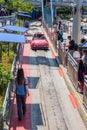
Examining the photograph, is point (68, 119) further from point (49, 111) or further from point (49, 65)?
point (49, 65)

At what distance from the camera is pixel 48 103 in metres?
18.9

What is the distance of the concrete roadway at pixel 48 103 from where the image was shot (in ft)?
52.3

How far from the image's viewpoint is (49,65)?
2880 cm

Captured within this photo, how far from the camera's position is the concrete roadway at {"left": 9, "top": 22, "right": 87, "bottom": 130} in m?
15.9

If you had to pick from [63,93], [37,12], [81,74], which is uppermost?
[81,74]

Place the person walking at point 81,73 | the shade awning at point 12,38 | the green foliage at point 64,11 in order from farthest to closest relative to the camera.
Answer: the green foliage at point 64,11 → the shade awning at point 12,38 → the person walking at point 81,73

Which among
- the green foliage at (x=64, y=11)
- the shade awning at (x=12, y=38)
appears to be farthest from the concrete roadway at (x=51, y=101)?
the green foliage at (x=64, y=11)

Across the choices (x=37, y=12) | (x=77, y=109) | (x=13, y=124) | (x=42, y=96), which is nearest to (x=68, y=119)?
(x=77, y=109)

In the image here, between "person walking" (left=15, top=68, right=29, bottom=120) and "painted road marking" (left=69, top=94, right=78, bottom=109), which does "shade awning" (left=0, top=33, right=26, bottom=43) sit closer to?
"painted road marking" (left=69, top=94, right=78, bottom=109)

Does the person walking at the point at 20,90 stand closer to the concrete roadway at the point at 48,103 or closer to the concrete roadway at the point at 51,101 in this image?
the concrete roadway at the point at 48,103

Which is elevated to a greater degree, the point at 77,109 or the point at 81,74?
the point at 81,74

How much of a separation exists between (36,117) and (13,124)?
142 centimetres

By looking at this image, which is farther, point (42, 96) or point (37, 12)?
point (37, 12)

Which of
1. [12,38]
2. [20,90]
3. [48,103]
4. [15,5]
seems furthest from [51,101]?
[15,5]
